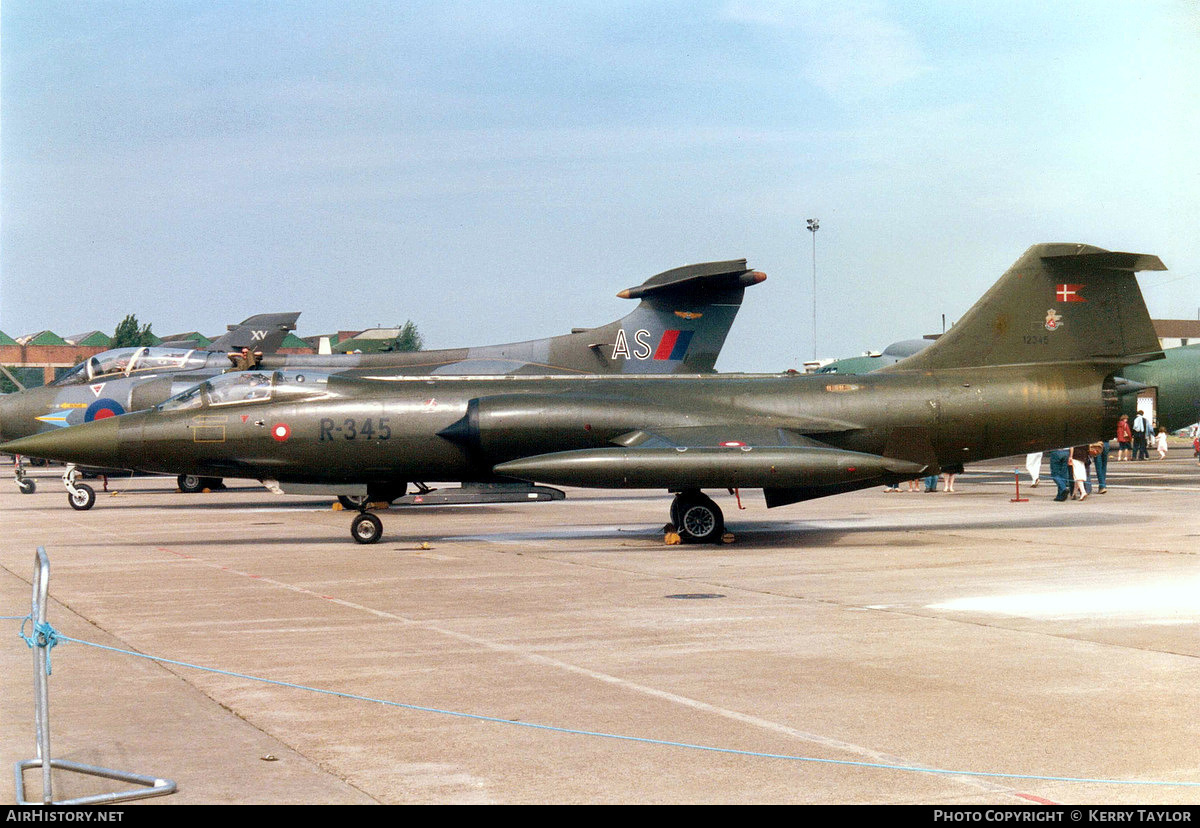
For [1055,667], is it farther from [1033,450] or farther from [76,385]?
[76,385]

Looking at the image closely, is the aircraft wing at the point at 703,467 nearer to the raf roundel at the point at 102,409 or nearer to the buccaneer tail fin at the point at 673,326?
the buccaneer tail fin at the point at 673,326

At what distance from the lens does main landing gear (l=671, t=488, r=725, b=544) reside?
55.2 feet

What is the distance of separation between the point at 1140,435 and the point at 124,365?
36293mm

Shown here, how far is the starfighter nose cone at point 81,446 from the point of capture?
16328mm

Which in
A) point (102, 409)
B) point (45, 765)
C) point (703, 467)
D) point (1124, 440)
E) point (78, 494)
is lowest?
point (45, 765)

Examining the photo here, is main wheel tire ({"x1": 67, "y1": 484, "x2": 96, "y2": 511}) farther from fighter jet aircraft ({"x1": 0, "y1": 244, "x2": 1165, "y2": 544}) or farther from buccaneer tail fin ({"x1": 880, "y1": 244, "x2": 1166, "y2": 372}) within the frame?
buccaneer tail fin ({"x1": 880, "y1": 244, "x2": 1166, "y2": 372})

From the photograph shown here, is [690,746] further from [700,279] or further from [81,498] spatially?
[81,498]

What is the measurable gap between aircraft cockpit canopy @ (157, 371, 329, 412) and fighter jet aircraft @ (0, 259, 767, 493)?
720 centimetres

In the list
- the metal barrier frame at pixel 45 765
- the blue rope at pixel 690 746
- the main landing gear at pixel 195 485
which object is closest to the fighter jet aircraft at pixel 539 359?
the main landing gear at pixel 195 485

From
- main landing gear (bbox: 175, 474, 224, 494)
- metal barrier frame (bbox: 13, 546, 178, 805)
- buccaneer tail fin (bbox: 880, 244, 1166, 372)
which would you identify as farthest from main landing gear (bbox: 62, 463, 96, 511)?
metal barrier frame (bbox: 13, 546, 178, 805)

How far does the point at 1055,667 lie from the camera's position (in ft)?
26.4

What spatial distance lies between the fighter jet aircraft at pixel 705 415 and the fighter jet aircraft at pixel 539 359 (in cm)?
740

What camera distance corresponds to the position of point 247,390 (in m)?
16.9

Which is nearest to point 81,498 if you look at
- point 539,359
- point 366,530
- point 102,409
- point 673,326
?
point 102,409
